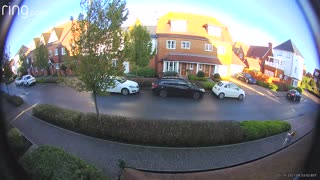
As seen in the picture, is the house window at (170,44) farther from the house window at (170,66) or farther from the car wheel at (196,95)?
the car wheel at (196,95)

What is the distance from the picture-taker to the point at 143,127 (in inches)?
92.8

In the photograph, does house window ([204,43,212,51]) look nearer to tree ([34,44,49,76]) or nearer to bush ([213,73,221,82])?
bush ([213,73,221,82])

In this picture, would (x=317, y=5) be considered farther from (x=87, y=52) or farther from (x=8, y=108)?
(x=8, y=108)

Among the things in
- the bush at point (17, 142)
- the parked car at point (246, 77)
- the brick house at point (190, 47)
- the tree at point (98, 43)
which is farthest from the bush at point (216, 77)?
the bush at point (17, 142)

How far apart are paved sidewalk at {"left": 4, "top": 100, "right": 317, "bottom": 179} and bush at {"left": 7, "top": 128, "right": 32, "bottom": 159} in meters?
0.04

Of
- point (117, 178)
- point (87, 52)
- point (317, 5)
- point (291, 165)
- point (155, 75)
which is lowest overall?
point (117, 178)

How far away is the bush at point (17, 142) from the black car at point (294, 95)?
2.00 metres

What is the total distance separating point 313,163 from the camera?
160cm

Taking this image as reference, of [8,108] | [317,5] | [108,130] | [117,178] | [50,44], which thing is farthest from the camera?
[117,178]

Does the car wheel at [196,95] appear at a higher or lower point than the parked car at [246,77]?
lower

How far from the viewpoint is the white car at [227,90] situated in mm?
1901

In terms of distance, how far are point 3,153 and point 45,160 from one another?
603 millimetres

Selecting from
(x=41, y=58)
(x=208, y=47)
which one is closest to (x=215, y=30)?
(x=208, y=47)

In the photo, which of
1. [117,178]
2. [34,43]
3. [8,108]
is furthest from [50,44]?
[117,178]
